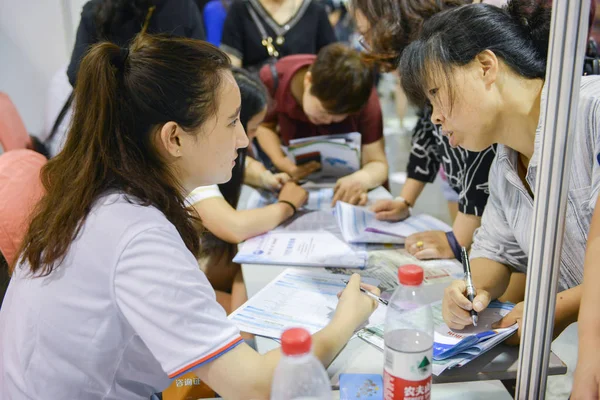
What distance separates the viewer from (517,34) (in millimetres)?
1155

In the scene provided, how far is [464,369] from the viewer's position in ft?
3.35

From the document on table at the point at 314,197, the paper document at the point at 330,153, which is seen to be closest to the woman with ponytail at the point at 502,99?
the document on table at the point at 314,197

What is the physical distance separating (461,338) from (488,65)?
1.74 feet

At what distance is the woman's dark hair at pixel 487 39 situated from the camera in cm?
115

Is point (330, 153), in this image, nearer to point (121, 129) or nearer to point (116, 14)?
point (116, 14)

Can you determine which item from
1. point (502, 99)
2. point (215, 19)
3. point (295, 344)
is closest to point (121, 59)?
point (295, 344)

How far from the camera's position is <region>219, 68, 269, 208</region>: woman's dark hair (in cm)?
189

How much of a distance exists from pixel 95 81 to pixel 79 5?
78.5 inches

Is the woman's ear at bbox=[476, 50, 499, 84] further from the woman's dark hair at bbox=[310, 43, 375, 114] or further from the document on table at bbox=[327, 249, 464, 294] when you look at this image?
the woman's dark hair at bbox=[310, 43, 375, 114]

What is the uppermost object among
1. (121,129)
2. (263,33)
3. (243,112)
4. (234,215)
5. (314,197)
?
(121,129)

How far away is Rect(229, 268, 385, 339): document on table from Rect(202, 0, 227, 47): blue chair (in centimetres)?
187

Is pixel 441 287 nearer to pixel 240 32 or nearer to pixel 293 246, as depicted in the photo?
pixel 293 246

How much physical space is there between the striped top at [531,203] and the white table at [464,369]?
22cm

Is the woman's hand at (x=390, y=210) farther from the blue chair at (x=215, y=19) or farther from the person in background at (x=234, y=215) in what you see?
the blue chair at (x=215, y=19)
